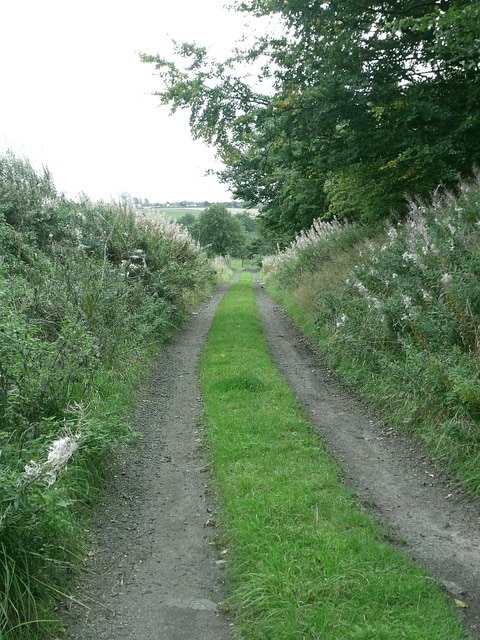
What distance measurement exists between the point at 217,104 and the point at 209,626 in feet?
39.0

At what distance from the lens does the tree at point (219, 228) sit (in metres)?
63.7

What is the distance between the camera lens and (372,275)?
970 centimetres

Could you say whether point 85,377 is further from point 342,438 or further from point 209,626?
point 209,626

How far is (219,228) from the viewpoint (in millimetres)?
64438

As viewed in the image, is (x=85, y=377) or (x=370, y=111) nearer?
(x=85, y=377)

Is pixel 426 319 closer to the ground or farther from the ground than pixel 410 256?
closer to the ground

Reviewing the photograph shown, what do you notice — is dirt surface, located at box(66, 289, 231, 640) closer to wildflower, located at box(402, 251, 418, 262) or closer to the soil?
the soil

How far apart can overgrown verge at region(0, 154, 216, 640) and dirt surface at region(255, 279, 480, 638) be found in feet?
8.42

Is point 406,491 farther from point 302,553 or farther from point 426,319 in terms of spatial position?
point 426,319

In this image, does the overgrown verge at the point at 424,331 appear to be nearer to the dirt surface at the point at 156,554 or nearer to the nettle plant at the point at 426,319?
the nettle plant at the point at 426,319

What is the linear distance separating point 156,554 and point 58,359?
8.26 ft

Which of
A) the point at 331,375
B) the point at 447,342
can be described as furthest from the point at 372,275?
the point at 447,342

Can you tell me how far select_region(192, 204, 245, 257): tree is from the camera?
63.7m

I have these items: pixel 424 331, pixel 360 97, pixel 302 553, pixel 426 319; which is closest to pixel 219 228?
pixel 360 97
